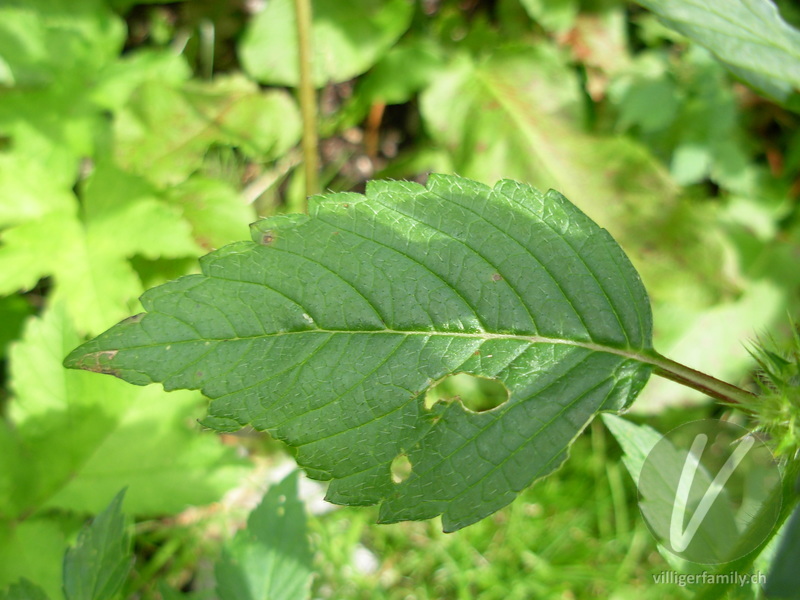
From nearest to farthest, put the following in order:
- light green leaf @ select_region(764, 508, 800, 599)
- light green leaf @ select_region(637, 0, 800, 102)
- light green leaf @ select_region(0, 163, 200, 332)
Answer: light green leaf @ select_region(764, 508, 800, 599), light green leaf @ select_region(637, 0, 800, 102), light green leaf @ select_region(0, 163, 200, 332)

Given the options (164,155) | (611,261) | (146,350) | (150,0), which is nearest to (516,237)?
(611,261)

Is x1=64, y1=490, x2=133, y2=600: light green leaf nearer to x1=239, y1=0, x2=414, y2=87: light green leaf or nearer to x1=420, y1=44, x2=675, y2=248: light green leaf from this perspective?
x1=420, y1=44, x2=675, y2=248: light green leaf

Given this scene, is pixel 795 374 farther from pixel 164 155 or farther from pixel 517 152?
pixel 164 155

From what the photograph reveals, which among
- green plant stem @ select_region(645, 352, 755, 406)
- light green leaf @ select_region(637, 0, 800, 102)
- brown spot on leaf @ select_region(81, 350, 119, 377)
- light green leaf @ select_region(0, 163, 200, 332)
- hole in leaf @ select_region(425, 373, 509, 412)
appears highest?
light green leaf @ select_region(637, 0, 800, 102)

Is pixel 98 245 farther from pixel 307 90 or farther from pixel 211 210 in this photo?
pixel 307 90

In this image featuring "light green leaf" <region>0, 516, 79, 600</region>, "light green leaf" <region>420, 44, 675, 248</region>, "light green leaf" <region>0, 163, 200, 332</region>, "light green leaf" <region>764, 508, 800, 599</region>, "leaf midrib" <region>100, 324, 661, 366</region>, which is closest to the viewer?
"light green leaf" <region>764, 508, 800, 599</region>

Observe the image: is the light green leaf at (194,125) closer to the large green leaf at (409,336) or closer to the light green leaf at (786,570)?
the large green leaf at (409,336)

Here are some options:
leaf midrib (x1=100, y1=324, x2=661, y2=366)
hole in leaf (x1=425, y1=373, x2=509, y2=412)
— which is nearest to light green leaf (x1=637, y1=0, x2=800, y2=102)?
leaf midrib (x1=100, y1=324, x2=661, y2=366)

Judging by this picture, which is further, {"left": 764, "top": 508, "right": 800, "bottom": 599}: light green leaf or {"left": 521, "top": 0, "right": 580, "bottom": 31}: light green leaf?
{"left": 521, "top": 0, "right": 580, "bottom": 31}: light green leaf
